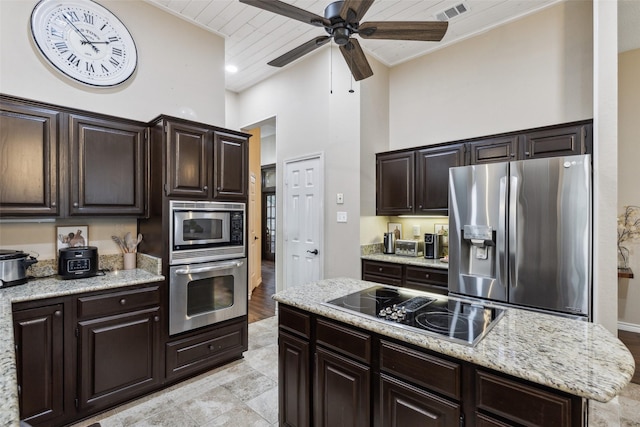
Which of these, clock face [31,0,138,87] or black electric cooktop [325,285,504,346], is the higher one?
clock face [31,0,138,87]

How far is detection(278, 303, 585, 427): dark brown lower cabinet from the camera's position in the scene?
3.52 ft

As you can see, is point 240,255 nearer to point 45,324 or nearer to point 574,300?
point 45,324

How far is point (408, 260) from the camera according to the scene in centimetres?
346

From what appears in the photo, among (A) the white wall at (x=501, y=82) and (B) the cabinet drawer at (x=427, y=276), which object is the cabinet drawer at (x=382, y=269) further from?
(A) the white wall at (x=501, y=82)

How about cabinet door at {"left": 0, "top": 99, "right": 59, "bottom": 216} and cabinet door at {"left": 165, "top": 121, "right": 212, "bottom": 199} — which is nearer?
cabinet door at {"left": 0, "top": 99, "right": 59, "bottom": 216}

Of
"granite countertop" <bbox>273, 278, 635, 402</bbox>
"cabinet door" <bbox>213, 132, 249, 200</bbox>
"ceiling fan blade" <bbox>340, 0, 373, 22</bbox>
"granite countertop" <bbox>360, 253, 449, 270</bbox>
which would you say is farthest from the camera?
"granite countertop" <bbox>360, 253, 449, 270</bbox>

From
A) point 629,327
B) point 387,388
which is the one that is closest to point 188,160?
point 387,388

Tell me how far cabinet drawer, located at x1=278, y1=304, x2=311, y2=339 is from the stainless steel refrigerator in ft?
6.09

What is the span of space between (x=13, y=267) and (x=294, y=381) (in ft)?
6.87

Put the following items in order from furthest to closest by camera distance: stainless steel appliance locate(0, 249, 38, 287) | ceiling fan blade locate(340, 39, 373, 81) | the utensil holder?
1. the utensil holder
2. ceiling fan blade locate(340, 39, 373, 81)
3. stainless steel appliance locate(0, 249, 38, 287)

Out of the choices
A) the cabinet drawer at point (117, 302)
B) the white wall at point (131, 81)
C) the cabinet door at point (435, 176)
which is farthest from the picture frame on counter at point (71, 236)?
the cabinet door at point (435, 176)

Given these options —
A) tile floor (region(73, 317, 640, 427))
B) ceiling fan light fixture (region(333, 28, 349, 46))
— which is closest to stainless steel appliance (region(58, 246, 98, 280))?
tile floor (region(73, 317, 640, 427))

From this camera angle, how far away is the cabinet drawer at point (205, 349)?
2.67m

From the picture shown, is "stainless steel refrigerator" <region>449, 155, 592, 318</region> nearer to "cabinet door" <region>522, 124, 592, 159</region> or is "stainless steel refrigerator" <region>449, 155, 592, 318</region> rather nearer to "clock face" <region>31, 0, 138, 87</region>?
"cabinet door" <region>522, 124, 592, 159</region>
